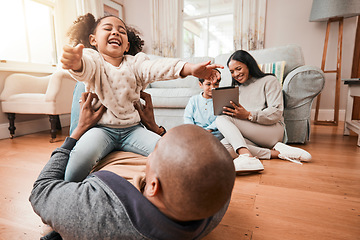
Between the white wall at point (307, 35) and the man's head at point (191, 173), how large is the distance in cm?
350

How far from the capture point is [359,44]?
2943mm

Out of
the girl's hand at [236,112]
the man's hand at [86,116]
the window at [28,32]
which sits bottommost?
the girl's hand at [236,112]

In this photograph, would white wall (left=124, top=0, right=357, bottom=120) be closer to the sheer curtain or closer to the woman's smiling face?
the woman's smiling face

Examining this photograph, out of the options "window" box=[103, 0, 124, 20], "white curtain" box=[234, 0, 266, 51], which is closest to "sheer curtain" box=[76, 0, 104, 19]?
"window" box=[103, 0, 124, 20]

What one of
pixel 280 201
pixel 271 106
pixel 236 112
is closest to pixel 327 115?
pixel 271 106

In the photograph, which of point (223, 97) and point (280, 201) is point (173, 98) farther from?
point (280, 201)

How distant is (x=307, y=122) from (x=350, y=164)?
555 millimetres

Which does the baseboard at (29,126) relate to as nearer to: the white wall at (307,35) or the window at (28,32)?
the window at (28,32)

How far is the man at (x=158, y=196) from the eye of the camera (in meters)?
0.41

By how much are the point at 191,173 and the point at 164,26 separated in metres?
4.03

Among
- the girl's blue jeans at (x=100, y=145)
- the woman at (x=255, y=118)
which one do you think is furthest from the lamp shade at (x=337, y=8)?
the girl's blue jeans at (x=100, y=145)

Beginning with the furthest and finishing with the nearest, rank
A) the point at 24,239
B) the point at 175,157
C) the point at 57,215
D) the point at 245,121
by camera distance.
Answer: the point at 245,121
the point at 24,239
the point at 57,215
the point at 175,157

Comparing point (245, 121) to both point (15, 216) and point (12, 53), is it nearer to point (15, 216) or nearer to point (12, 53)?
point (15, 216)

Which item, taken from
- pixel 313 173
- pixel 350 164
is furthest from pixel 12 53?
pixel 350 164
